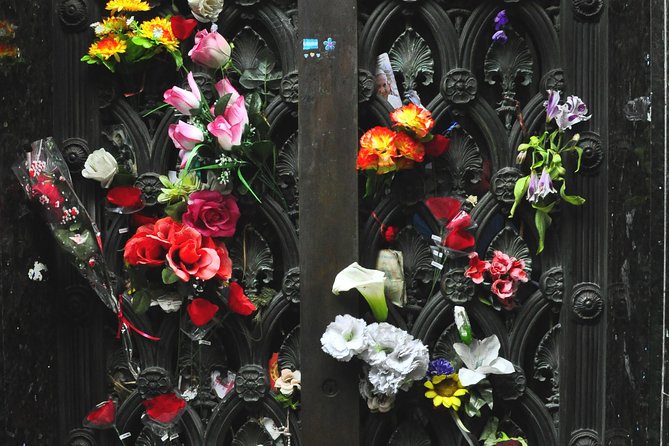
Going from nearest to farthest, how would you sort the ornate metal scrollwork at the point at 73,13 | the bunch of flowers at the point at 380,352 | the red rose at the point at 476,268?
the bunch of flowers at the point at 380,352 < the red rose at the point at 476,268 < the ornate metal scrollwork at the point at 73,13

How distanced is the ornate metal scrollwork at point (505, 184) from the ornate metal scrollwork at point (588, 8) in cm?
49

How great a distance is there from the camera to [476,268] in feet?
7.93

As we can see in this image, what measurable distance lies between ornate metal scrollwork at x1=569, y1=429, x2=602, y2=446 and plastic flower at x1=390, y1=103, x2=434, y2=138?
98cm

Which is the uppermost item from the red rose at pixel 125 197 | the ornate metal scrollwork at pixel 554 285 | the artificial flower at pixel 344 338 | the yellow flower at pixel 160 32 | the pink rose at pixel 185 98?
the yellow flower at pixel 160 32

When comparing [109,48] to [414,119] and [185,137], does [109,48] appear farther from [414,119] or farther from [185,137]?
[414,119]

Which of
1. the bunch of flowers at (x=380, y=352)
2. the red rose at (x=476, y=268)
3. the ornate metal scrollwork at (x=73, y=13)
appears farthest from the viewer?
the ornate metal scrollwork at (x=73, y=13)

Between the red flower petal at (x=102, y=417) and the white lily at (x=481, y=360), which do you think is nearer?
the white lily at (x=481, y=360)

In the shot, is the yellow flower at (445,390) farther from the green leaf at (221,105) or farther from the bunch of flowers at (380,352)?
the green leaf at (221,105)

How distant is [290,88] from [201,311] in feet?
2.31

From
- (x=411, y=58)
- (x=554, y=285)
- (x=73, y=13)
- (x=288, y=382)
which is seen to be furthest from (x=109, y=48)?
(x=554, y=285)

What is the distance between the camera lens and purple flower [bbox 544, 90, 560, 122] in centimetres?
237

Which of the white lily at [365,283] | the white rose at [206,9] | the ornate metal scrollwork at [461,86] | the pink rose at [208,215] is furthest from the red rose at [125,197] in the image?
the ornate metal scrollwork at [461,86]

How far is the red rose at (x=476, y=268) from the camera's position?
2.41 meters

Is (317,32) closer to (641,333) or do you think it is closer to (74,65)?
(74,65)
